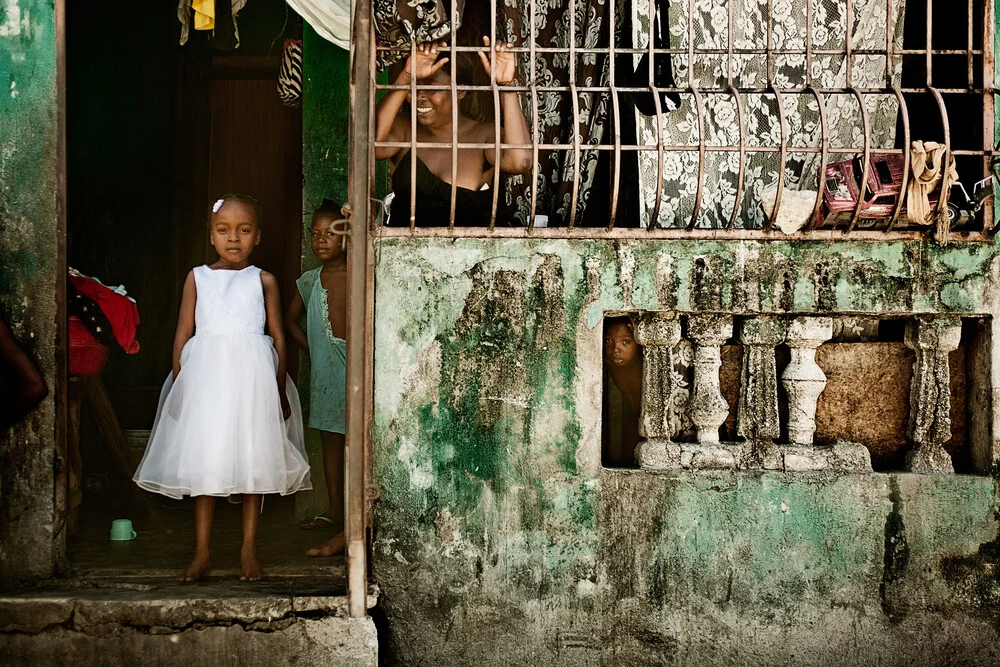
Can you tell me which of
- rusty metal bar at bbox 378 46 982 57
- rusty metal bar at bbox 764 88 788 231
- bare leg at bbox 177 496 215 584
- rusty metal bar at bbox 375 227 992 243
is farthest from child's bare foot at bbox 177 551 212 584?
rusty metal bar at bbox 764 88 788 231

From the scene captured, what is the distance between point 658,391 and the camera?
3570 millimetres

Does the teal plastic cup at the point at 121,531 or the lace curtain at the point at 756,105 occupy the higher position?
the lace curtain at the point at 756,105

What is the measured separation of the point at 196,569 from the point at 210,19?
2.68m

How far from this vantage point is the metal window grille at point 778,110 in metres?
3.46

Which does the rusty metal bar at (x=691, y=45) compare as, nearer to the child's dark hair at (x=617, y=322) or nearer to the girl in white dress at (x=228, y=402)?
the child's dark hair at (x=617, y=322)

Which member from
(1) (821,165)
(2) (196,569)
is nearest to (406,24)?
(1) (821,165)

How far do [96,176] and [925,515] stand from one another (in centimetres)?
520

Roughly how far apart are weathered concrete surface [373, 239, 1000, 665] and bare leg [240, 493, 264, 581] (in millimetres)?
625

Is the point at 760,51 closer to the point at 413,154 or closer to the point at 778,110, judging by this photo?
the point at 778,110

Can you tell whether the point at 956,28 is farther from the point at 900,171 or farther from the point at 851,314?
the point at 851,314

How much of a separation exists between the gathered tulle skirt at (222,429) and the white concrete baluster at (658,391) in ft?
4.92

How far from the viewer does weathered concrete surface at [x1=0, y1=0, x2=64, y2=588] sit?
3650mm

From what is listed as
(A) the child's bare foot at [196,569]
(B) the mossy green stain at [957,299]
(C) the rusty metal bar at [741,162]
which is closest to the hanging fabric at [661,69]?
(C) the rusty metal bar at [741,162]

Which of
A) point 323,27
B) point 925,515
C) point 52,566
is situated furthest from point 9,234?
point 925,515
